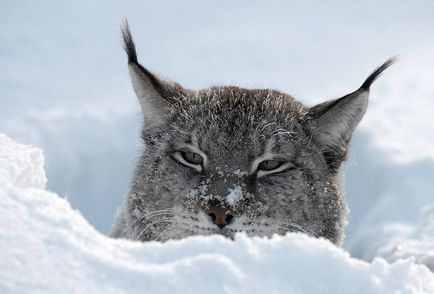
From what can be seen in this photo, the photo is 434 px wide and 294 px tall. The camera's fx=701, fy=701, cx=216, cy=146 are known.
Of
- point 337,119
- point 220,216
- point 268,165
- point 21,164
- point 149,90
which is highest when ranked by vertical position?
point 337,119

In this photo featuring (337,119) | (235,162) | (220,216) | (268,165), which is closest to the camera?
(220,216)

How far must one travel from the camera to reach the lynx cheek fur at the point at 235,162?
4391mm

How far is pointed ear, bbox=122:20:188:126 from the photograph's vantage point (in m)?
5.16

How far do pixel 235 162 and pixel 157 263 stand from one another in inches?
104

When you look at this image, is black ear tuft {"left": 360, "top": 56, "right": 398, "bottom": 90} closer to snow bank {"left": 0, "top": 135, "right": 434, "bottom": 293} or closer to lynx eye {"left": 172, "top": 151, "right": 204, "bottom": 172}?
lynx eye {"left": 172, "top": 151, "right": 204, "bottom": 172}

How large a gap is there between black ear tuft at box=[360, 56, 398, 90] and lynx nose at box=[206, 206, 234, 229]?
1.58m

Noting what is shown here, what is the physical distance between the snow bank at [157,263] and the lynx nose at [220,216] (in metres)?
1.88

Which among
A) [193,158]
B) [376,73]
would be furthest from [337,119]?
[193,158]

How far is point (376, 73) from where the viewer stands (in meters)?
5.03

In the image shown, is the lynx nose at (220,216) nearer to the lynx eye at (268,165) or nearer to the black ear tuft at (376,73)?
the lynx eye at (268,165)

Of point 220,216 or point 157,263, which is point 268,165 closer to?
point 220,216

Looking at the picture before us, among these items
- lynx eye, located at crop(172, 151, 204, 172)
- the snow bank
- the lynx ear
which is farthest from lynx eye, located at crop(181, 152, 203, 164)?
the snow bank

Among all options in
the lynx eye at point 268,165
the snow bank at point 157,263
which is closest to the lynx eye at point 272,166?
the lynx eye at point 268,165

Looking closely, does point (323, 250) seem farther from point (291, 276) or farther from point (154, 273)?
point (154, 273)
